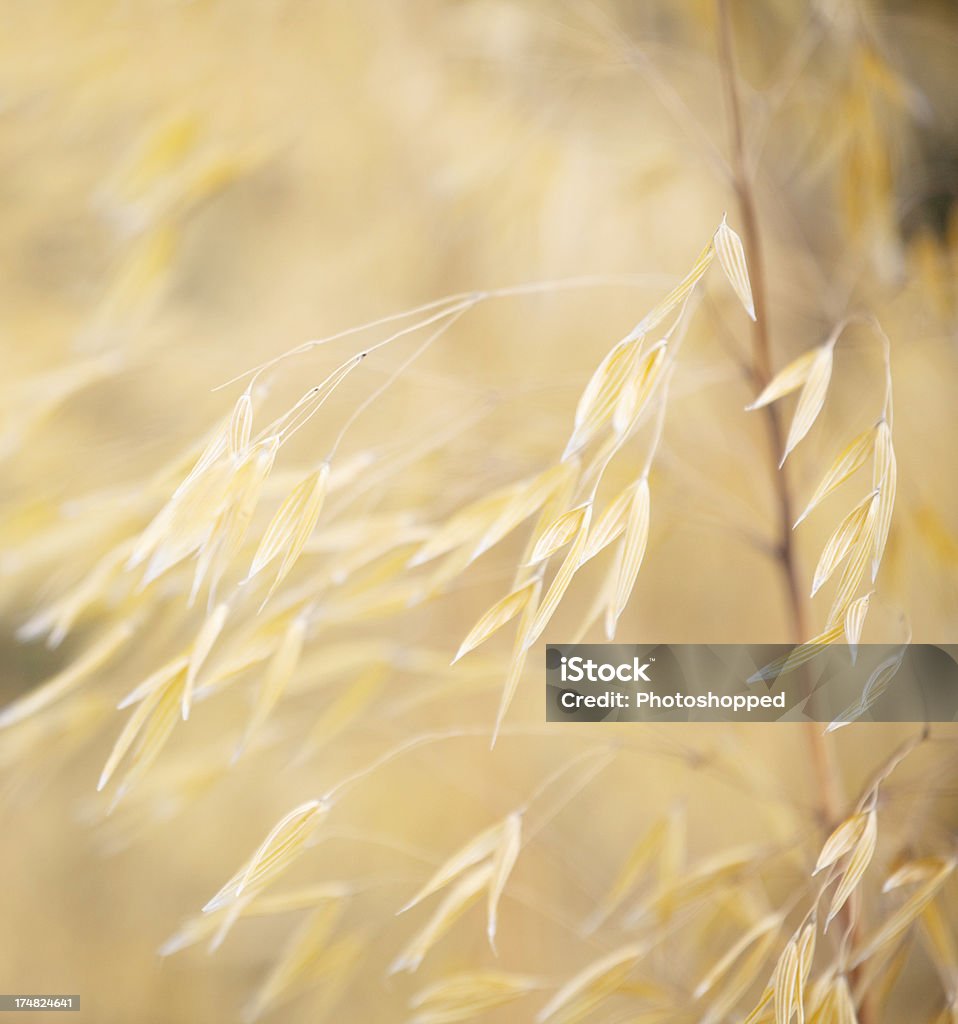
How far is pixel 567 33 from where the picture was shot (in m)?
0.68

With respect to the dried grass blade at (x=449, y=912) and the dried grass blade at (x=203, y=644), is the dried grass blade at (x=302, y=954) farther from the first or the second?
the dried grass blade at (x=203, y=644)

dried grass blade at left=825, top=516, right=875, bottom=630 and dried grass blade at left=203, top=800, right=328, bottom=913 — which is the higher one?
dried grass blade at left=825, top=516, right=875, bottom=630

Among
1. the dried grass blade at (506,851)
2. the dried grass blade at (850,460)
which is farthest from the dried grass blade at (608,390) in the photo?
the dried grass blade at (506,851)

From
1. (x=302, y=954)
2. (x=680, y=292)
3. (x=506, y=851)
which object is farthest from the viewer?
(x=302, y=954)

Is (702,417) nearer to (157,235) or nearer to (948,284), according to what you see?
(948,284)

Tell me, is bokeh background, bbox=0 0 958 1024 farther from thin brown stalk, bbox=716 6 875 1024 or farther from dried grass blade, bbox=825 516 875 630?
dried grass blade, bbox=825 516 875 630

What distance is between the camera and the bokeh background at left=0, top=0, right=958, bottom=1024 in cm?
66

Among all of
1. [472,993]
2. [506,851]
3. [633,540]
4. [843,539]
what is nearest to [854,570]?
[843,539]

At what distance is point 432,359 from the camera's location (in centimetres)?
73

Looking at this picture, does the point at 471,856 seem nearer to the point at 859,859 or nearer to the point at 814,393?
the point at 859,859

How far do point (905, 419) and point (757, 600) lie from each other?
191mm

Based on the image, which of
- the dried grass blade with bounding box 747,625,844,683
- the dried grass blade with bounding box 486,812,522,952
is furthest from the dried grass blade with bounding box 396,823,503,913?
the dried grass blade with bounding box 747,625,844,683

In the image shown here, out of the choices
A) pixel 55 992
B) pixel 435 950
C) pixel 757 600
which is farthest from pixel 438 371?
pixel 55 992

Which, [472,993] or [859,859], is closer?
[859,859]
